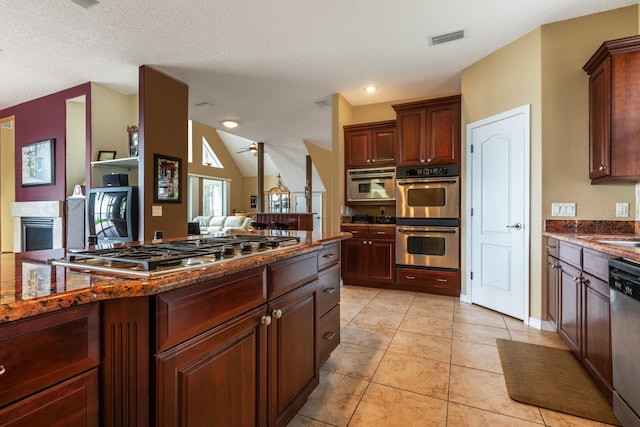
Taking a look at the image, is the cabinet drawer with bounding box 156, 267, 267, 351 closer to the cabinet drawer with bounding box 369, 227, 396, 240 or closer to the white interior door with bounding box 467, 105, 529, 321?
the white interior door with bounding box 467, 105, 529, 321

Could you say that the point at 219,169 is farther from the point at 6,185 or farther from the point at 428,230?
the point at 428,230

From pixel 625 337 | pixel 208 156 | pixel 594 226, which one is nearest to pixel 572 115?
pixel 594 226

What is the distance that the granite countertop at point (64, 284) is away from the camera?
62 centimetres

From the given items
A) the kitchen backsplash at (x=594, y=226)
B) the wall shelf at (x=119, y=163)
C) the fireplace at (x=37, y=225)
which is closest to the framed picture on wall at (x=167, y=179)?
the wall shelf at (x=119, y=163)

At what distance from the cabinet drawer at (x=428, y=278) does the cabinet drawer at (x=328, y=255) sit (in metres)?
2.15

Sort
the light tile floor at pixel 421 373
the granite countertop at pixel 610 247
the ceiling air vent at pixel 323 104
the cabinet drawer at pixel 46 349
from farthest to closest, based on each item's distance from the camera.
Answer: the ceiling air vent at pixel 323 104 < the light tile floor at pixel 421 373 < the granite countertop at pixel 610 247 < the cabinet drawer at pixel 46 349

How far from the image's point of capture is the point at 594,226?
2.62 meters

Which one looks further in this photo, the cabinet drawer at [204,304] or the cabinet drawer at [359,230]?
the cabinet drawer at [359,230]

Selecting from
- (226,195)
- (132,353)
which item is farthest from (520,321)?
(226,195)

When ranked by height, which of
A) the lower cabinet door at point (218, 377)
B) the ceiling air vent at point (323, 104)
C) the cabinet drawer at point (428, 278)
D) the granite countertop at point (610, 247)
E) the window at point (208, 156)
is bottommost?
the cabinet drawer at point (428, 278)

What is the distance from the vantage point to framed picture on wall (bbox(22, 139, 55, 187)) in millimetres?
4270

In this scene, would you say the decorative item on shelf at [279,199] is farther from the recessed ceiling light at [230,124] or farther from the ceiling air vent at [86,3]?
the ceiling air vent at [86,3]

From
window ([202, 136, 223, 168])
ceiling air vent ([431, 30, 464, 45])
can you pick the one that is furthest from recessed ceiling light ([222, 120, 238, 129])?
window ([202, 136, 223, 168])

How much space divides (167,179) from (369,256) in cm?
279
